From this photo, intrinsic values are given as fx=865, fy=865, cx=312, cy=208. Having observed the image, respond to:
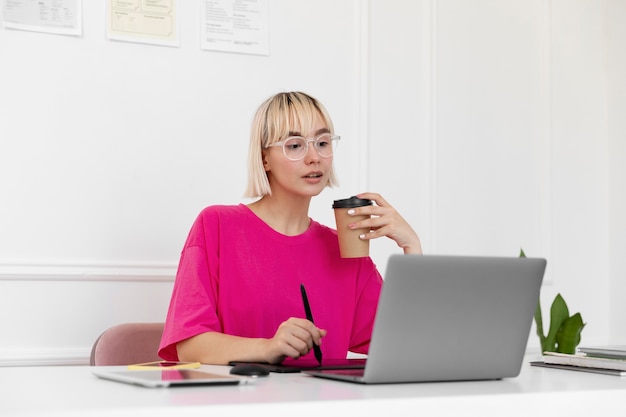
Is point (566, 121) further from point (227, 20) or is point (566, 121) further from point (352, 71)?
point (227, 20)

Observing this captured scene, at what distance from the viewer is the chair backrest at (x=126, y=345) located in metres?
2.10

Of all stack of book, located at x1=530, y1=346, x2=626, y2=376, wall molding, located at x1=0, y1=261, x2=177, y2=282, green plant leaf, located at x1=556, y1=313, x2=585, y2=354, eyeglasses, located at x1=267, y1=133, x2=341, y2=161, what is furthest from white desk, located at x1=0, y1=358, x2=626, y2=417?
green plant leaf, located at x1=556, y1=313, x2=585, y2=354

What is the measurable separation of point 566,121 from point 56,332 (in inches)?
86.0

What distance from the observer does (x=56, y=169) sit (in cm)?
263

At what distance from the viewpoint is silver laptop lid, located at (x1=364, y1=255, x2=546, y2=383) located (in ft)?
3.82

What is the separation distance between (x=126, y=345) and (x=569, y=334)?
1.70 m

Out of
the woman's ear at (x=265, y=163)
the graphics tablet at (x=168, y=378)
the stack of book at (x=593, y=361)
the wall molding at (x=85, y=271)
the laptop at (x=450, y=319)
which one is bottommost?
the stack of book at (x=593, y=361)

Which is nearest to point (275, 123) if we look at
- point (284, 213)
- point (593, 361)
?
point (284, 213)

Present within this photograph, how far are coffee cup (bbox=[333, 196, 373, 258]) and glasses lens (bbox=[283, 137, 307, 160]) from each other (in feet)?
0.75

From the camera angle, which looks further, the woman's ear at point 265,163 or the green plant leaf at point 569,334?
the green plant leaf at point 569,334

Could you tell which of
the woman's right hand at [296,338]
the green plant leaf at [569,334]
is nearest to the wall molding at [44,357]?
the woman's right hand at [296,338]

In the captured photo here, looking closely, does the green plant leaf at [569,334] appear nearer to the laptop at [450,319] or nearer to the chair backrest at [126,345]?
Answer: the chair backrest at [126,345]

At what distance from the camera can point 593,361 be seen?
60.1 inches

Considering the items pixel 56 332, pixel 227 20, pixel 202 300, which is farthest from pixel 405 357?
pixel 227 20
